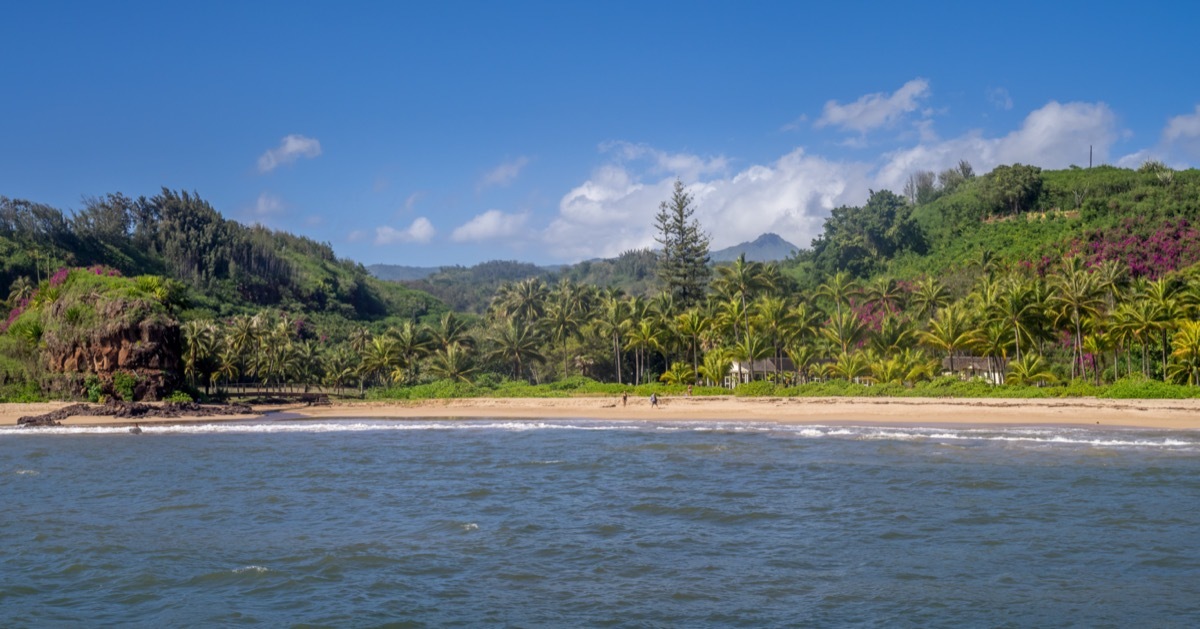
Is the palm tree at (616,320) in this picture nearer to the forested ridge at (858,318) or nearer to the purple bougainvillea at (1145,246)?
the forested ridge at (858,318)

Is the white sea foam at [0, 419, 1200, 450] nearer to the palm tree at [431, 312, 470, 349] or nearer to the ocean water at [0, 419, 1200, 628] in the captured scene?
the ocean water at [0, 419, 1200, 628]

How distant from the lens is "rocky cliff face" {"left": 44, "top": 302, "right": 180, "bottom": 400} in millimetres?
50844

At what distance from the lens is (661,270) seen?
80062 mm

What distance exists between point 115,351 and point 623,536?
42117 mm

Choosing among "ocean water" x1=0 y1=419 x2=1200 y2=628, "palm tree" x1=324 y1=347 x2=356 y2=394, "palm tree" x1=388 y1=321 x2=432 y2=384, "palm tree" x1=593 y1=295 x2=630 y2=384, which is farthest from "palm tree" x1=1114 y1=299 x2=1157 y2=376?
"palm tree" x1=324 y1=347 x2=356 y2=394

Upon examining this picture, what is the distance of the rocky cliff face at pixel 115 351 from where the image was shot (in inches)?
2002

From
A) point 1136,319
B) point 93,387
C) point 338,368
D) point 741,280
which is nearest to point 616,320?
point 741,280

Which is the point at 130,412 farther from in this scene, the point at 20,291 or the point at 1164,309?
the point at 1164,309

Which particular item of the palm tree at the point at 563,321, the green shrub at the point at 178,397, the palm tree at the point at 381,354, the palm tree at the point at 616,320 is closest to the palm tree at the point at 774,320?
the palm tree at the point at 616,320

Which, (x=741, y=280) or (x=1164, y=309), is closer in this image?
(x=1164, y=309)

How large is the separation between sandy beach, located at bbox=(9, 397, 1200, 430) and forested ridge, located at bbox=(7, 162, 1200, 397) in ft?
11.9

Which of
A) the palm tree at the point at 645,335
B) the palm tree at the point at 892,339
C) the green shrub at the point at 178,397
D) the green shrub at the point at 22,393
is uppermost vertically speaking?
the palm tree at the point at 645,335

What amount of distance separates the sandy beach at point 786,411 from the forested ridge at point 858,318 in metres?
3.62

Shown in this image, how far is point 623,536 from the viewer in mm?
18891
